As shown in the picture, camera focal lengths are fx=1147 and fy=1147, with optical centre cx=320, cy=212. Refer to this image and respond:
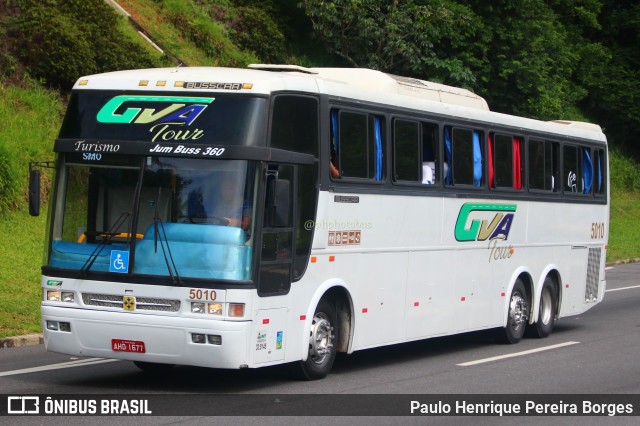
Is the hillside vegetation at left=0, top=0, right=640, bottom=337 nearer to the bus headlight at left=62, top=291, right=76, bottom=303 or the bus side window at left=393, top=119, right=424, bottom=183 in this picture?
the bus headlight at left=62, top=291, right=76, bottom=303

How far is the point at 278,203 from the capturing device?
1145 cm

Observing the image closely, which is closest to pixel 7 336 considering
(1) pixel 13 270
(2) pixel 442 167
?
(1) pixel 13 270

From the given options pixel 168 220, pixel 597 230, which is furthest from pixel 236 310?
pixel 597 230

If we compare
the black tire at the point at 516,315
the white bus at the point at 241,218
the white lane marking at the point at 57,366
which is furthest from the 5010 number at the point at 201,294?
the black tire at the point at 516,315

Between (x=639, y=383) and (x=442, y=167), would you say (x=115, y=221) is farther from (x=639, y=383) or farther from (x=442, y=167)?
(x=639, y=383)

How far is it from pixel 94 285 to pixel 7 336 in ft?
13.9

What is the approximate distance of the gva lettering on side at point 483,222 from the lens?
15.5 meters

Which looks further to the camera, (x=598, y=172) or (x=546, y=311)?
(x=598, y=172)

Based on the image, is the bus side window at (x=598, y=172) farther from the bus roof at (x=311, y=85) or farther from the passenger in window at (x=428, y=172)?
the passenger in window at (x=428, y=172)

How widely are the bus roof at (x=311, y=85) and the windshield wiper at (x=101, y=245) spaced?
4.66ft

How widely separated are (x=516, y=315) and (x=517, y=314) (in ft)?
0.13

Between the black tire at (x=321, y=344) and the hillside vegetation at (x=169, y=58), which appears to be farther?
the hillside vegetation at (x=169, y=58)

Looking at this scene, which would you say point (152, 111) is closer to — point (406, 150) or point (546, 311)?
point (406, 150)

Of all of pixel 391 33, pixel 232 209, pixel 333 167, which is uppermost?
pixel 391 33
